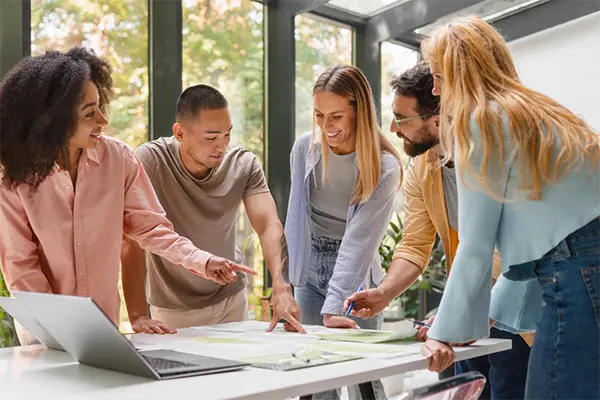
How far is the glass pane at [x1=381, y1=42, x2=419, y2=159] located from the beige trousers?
336cm

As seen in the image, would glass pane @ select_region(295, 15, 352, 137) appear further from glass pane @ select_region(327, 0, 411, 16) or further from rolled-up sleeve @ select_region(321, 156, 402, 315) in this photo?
rolled-up sleeve @ select_region(321, 156, 402, 315)

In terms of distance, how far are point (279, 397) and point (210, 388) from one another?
127 mm

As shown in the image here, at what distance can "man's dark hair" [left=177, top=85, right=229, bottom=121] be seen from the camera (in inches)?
111

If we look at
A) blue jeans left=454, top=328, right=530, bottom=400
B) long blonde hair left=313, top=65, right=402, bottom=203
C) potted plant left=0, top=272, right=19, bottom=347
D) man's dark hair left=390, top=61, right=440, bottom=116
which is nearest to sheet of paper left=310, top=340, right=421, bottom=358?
blue jeans left=454, top=328, right=530, bottom=400

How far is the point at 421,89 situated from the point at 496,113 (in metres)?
0.99

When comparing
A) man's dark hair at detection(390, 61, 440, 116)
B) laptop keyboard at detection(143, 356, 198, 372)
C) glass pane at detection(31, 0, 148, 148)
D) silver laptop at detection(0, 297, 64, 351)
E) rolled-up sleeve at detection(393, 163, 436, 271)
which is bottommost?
laptop keyboard at detection(143, 356, 198, 372)

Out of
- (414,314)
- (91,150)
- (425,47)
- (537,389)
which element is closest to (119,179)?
(91,150)

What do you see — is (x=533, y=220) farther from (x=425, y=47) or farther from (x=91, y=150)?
(x=91, y=150)

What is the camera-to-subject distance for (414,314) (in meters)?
6.17

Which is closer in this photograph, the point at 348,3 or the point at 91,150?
the point at 91,150

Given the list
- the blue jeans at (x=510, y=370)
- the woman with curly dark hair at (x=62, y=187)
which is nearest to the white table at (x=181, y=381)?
the woman with curly dark hair at (x=62, y=187)

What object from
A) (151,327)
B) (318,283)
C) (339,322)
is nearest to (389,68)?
(318,283)

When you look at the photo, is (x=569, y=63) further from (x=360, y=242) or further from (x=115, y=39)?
(x=360, y=242)

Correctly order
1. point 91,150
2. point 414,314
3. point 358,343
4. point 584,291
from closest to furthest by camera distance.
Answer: point 584,291, point 358,343, point 91,150, point 414,314
